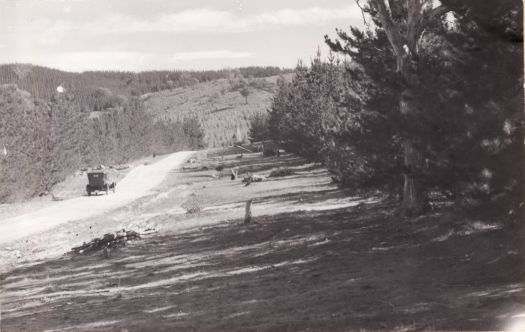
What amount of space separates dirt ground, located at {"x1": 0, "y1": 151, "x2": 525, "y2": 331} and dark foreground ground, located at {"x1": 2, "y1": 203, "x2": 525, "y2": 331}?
1.2 inches

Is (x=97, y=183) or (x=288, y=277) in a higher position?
(x=97, y=183)

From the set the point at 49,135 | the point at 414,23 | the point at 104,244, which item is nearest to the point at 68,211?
the point at 104,244

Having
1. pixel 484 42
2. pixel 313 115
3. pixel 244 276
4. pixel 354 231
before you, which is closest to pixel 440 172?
pixel 484 42

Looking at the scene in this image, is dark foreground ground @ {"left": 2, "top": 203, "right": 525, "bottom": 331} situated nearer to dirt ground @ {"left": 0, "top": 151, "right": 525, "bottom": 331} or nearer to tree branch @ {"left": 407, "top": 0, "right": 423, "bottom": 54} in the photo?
dirt ground @ {"left": 0, "top": 151, "right": 525, "bottom": 331}

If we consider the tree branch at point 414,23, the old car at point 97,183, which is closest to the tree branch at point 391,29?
the tree branch at point 414,23

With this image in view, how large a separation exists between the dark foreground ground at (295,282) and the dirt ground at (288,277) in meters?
0.03

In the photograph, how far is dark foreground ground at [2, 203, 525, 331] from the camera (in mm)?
8656

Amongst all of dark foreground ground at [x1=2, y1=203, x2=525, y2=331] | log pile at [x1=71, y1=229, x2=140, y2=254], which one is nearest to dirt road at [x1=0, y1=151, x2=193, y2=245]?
log pile at [x1=71, y1=229, x2=140, y2=254]

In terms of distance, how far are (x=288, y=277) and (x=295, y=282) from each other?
1.72ft

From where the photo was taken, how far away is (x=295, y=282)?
11883 mm

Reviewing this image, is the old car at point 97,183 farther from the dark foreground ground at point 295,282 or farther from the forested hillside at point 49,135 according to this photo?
the dark foreground ground at point 295,282

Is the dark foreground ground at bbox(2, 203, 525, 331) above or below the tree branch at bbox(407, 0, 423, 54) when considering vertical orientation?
below

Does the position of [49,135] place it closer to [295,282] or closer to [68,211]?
[68,211]

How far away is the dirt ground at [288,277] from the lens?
871 centimetres
